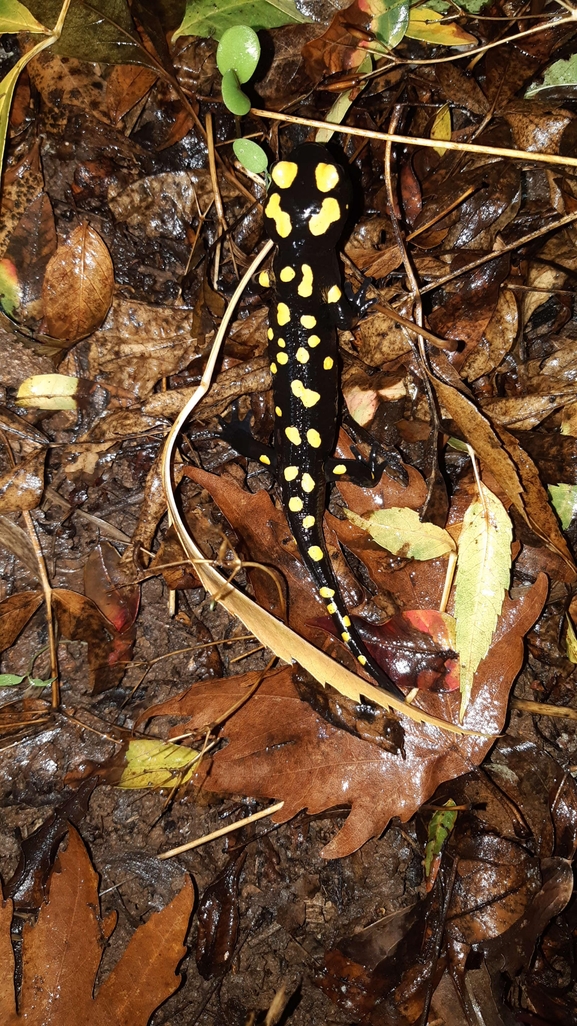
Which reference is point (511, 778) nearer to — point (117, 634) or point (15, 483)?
point (117, 634)

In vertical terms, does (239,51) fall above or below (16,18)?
below

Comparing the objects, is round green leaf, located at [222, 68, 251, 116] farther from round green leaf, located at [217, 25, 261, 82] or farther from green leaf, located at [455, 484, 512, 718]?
green leaf, located at [455, 484, 512, 718]

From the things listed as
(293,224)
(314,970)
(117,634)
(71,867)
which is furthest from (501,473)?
(71,867)

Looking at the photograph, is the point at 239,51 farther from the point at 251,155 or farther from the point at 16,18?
the point at 16,18

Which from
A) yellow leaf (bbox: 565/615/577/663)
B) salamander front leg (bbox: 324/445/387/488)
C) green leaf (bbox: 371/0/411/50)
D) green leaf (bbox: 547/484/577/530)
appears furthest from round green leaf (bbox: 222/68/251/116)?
yellow leaf (bbox: 565/615/577/663)

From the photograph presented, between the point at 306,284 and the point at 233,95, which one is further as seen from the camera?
the point at 306,284

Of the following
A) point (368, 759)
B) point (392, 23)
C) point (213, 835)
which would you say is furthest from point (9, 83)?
point (213, 835)

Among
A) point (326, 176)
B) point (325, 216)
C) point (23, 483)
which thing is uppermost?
point (326, 176)

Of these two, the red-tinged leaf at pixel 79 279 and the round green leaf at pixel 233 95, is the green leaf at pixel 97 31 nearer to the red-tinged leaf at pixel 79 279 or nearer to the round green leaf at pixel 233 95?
the round green leaf at pixel 233 95
